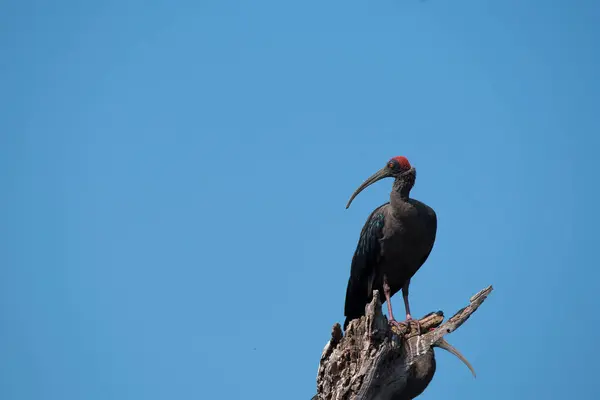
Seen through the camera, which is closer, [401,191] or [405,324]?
[405,324]

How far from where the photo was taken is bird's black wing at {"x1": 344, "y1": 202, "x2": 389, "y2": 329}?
1259 cm

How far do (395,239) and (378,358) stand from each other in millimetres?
2170

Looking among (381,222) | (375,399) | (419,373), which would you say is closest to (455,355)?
(419,373)

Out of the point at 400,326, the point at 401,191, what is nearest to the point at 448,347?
the point at 400,326

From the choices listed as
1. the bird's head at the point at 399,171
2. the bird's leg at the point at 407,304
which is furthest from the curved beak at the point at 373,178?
the bird's leg at the point at 407,304

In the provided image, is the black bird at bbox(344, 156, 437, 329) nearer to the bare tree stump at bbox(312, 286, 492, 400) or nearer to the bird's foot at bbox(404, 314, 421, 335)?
the bird's foot at bbox(404, 314, 421, 335)

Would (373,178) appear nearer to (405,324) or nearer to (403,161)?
(403,161)

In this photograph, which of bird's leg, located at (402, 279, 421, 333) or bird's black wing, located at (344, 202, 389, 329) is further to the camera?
bird's black wing, located at (344, 202, 389, 329)

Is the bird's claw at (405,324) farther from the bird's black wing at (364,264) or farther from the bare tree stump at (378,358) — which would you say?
the bird's black wing at (364,264)

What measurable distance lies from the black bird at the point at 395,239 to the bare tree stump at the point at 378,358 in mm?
911

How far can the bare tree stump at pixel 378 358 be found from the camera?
35.1 feet

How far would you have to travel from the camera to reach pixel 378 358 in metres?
10.7

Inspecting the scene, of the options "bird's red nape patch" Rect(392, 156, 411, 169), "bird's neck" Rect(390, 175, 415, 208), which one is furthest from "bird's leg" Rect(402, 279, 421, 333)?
"bird's red nape patch" Rect(392, 156, 411, 169)

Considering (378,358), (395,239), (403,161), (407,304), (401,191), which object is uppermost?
(403,161)
